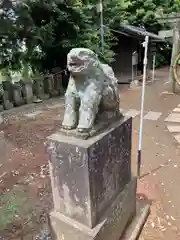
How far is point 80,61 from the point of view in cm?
183

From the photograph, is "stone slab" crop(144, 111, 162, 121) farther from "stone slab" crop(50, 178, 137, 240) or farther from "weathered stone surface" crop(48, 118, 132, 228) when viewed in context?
"weathered stone surface" crop(48, 118, 132, 228)

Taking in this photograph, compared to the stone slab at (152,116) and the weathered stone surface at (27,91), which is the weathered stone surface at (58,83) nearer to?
the weathered stone surface at (27,91)

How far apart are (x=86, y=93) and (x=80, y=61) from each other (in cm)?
25

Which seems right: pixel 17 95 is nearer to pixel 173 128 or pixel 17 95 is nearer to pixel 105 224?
pixel 173 128

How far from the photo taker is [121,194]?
2.43 m

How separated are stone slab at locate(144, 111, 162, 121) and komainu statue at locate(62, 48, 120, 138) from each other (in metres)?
4.22

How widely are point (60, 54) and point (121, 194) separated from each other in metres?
7.10

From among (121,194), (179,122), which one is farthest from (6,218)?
(179,122)

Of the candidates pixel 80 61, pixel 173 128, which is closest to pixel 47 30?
pixel 173 128

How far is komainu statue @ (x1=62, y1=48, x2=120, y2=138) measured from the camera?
6.07 feet

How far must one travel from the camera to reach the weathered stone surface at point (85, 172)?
6.05 feet

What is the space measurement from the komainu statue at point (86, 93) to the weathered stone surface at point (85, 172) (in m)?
0.14

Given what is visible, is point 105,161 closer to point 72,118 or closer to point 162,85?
point 72,118

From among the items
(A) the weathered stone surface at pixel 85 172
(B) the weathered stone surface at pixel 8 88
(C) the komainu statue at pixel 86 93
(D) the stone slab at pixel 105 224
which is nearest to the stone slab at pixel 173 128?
(D) the stone slab at pixel 105 224
